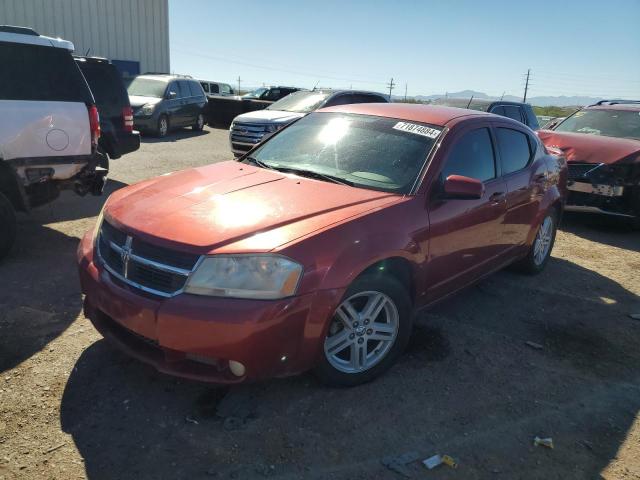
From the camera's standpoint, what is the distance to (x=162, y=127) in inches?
603

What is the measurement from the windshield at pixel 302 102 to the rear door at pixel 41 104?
717cm

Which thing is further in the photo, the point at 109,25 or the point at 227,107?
the point at 109,25

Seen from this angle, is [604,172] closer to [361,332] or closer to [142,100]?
[361,332]

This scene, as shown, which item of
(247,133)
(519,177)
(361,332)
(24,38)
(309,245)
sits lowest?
(361,332)

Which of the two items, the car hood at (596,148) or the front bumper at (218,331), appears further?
the car hood at (596,148)

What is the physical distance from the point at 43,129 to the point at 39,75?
543 mm

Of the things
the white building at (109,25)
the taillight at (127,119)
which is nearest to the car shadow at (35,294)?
the taillight at (127,119)

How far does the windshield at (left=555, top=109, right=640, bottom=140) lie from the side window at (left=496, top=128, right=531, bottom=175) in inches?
172

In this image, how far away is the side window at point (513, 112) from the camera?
1166 centimetres

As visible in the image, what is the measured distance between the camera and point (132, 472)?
2.42m

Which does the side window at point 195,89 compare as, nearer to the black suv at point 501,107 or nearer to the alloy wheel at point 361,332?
the black suv at point 501,107

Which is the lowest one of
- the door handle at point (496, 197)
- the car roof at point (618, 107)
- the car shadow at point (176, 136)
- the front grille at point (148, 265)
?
the car shadow at point (176, 136)

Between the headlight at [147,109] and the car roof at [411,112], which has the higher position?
the car roof at [411,112]

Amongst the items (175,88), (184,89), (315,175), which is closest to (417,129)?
(315,175)
